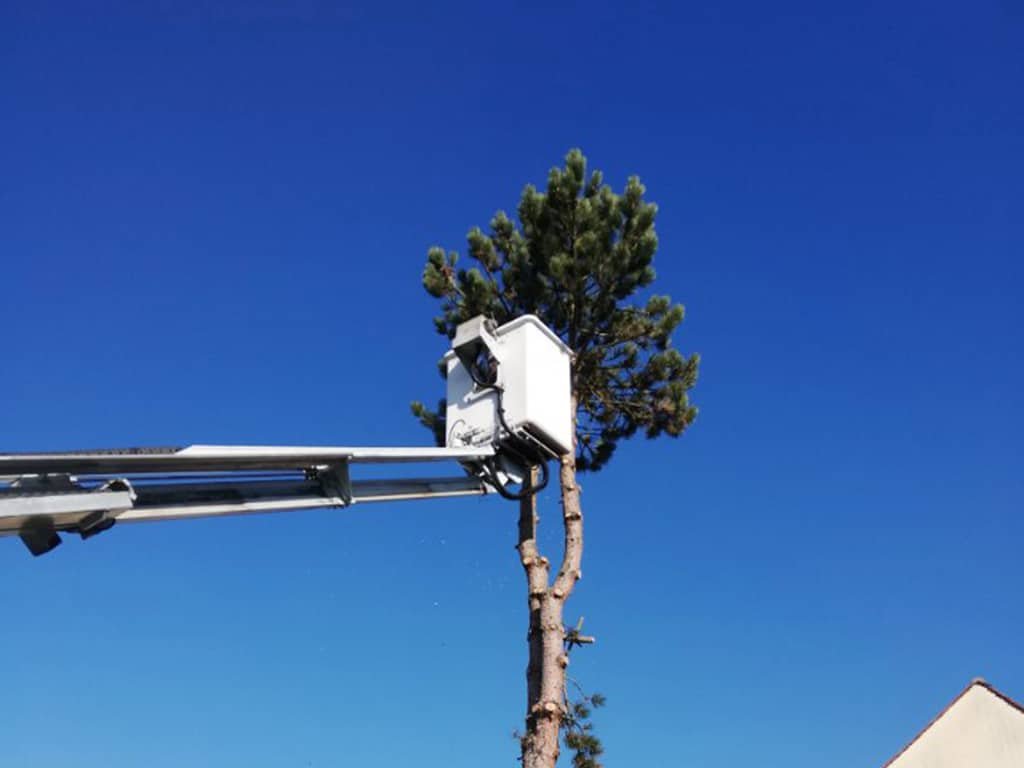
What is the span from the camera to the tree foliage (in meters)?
8.00

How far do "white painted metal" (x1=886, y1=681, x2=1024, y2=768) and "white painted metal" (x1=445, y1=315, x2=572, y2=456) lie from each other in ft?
28.2

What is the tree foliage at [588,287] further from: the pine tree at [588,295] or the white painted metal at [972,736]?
the white painted metal at [972,736]

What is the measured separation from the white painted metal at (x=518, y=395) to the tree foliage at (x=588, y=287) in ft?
5.79

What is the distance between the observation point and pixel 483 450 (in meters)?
5.69

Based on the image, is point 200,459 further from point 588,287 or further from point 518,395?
point 588,287

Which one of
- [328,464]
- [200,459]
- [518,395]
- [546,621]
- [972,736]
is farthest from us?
[972,736]

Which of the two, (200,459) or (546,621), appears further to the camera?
(546,621)

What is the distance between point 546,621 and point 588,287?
3.08 m

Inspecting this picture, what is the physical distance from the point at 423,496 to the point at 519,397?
3.39ft

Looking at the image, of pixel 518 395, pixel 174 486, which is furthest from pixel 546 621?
pixel 174 486

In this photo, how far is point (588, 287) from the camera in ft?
26.4

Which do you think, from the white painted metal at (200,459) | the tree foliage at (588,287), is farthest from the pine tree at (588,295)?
the white painted metal at (200,459)

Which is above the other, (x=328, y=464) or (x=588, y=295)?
(x=588, y=295)

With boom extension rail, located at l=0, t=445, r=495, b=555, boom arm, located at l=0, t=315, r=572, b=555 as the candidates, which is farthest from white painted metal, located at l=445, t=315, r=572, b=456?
boom extension rail, located at l=0, t=445, r=495, b=555
